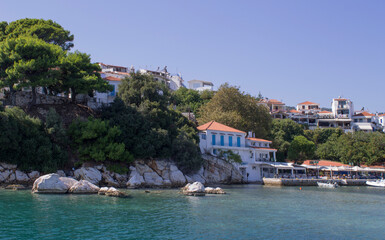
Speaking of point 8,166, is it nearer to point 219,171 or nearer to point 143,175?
point 143,175

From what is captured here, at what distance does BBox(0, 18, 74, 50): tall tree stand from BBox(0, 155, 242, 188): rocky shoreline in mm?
19530

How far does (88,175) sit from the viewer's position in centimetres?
3475

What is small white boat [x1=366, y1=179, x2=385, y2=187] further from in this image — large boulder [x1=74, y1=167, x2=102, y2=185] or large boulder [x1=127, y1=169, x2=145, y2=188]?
large boulder [x1=74, y1=167, x2=102, y2=185]

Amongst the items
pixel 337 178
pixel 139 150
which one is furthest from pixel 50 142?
pixel 337 178

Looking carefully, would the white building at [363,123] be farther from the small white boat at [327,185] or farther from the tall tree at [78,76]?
the tall tree at [78,76]

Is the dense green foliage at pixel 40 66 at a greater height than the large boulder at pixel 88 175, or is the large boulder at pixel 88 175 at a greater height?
the dense green foliage at pixel 40 66

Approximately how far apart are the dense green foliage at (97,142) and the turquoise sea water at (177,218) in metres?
9.23

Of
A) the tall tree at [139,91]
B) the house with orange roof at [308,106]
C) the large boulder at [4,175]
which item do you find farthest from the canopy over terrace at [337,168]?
the house with orange roof at [308,106]

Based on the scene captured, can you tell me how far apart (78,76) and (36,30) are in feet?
37.2

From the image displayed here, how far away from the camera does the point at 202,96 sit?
79.4m

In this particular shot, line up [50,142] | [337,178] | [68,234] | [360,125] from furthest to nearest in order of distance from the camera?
[360,125] → [337,178] → [50,142] → [68,234]

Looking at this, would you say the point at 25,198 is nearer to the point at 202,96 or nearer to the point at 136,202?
the point at 136,202

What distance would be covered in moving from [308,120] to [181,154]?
202 feet

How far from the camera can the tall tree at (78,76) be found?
1554 inches
